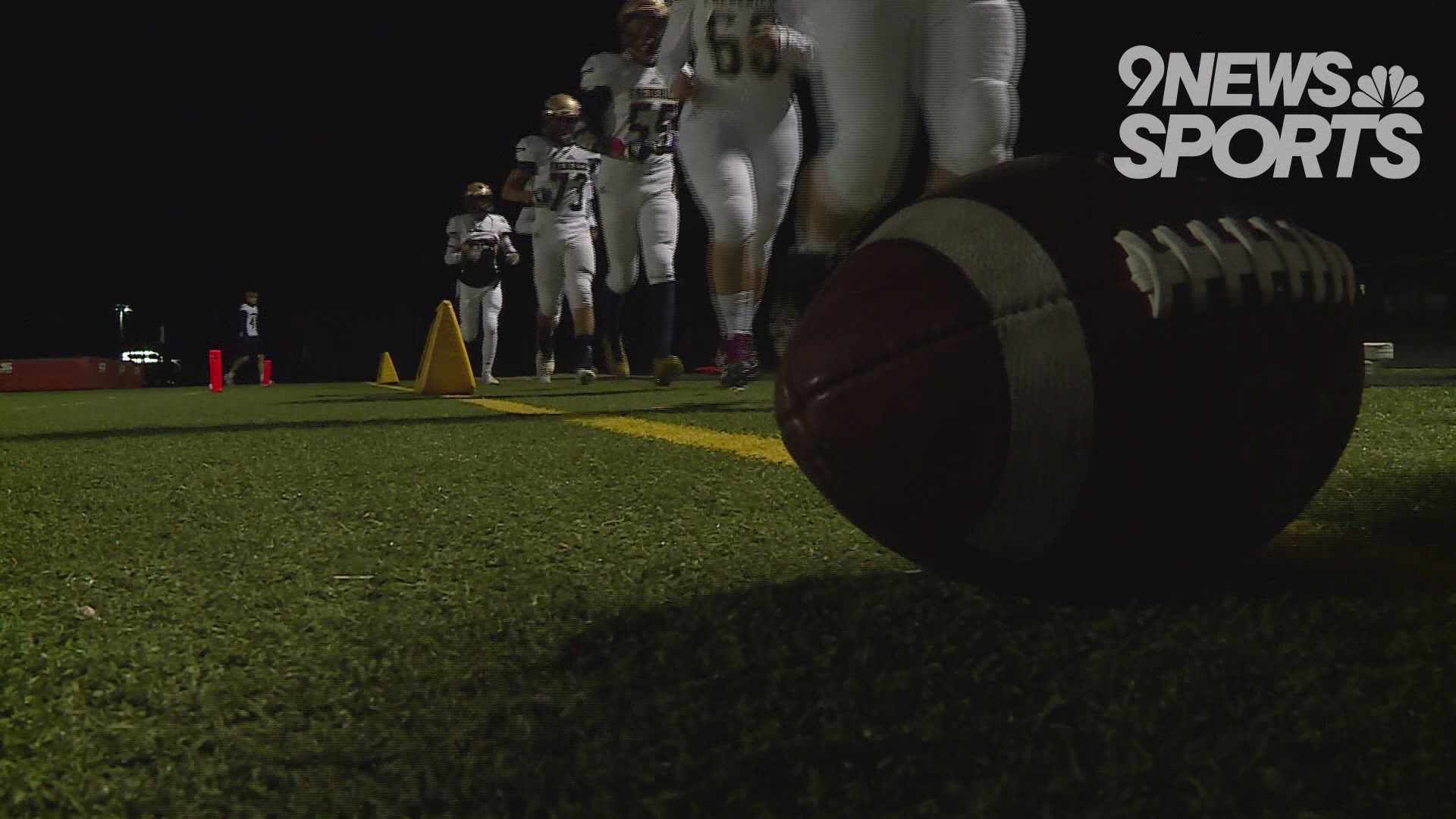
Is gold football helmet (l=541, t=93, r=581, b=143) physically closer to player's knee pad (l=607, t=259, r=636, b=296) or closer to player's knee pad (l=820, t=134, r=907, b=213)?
player's knee pad (l=607, t=259, r=636, b=296)

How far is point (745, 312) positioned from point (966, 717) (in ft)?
12.1

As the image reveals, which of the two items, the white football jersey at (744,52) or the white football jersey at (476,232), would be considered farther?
the white football jersey at (476,232)

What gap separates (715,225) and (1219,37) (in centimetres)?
1228

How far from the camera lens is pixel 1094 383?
855 mm

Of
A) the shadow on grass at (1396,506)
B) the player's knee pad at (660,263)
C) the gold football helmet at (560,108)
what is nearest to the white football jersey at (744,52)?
the player's knee pad at (660,263)

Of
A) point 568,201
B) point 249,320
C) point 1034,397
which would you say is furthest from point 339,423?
point 249,320

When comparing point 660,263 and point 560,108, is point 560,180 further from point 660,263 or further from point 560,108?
point 660,263

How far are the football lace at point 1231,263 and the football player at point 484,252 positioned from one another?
929 centimetres

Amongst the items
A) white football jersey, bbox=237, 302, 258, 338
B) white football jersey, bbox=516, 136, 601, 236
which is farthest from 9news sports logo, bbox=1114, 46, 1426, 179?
white football jersey, bbox=237, 302, 258, 338

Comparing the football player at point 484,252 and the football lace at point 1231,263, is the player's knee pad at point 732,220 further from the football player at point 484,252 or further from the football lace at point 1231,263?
the football player at point 484,252

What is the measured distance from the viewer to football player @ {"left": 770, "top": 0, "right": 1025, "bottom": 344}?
2.63 m

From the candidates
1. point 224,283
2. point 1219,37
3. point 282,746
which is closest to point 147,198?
point 224,283

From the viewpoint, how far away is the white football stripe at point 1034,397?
86 cm

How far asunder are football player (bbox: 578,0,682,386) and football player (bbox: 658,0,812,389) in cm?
86
